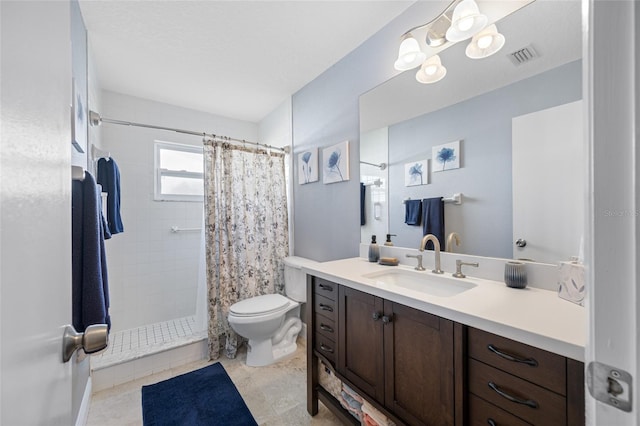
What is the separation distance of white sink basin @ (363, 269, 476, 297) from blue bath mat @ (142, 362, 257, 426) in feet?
3.75

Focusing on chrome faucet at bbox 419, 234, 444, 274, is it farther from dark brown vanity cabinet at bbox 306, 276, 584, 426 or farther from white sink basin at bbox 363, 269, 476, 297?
dark brown vanity cabinet at bbox 306, 276, 584, 426

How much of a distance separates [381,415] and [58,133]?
1.51 m

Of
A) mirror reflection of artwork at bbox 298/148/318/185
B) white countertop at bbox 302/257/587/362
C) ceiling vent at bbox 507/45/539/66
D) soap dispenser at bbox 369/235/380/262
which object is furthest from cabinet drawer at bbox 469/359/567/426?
mirror reflection of artwork at bbox 298/148/318/185

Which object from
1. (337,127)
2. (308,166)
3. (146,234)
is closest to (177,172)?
(146,234)

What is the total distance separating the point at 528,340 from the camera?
0.72 meters

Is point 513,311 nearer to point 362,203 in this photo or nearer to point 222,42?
point 362,203

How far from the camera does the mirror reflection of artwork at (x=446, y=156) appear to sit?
1395 millimetres

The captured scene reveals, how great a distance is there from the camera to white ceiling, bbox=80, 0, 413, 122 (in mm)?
1594

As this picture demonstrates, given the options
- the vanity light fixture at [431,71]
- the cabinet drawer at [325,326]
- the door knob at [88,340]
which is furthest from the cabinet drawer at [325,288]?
the vanity light fixture at [431,71]

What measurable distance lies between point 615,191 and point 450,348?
2.47 ft

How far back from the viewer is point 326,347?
150cm

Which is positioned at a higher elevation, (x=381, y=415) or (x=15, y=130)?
(x=15, y=130)

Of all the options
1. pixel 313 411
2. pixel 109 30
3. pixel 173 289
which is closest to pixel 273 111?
pixel 109 30

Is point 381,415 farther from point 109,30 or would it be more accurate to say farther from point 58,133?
point 109,30
